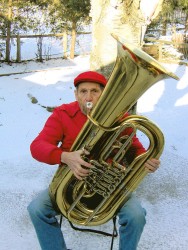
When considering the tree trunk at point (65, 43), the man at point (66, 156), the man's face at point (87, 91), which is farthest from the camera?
the tree trunk at point (65, 43)

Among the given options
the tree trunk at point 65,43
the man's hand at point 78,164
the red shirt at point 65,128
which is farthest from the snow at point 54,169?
the tree trunk at point 65,43

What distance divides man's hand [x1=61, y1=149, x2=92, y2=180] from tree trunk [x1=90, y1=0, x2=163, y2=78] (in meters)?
1.48

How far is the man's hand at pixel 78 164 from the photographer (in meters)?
1.89

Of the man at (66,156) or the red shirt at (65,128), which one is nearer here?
the man at (66,156)

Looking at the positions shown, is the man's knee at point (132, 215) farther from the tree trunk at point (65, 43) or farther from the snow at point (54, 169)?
the tree trunk at point (65, 43)

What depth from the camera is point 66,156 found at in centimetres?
196

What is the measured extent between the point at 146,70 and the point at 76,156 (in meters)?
0.56

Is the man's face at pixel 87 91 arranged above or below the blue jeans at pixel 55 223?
above

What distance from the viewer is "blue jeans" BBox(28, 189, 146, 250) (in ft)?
6.88

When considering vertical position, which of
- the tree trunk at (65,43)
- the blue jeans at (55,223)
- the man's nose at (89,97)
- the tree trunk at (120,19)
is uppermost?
the tree trunk at (120,19)

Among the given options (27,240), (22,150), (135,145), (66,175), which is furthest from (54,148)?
(22,150)

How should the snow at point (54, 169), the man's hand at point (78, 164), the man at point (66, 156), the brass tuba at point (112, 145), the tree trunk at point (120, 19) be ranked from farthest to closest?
the tree trunk at point (120, 19) < the snow at point (54, 169) < the man at point (66, 156) < the man's hand at point (78, 164) < the brass tuba at point (112, 145)

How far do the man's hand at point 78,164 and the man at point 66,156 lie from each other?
2 centimetres

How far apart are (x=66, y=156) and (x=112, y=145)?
25 cm
